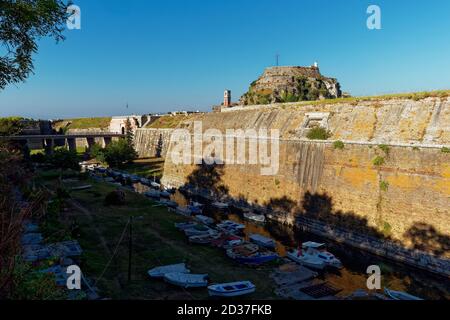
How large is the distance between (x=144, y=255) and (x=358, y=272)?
15.6m

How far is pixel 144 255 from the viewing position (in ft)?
80.8

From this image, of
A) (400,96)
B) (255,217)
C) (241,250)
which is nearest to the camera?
(241,250)

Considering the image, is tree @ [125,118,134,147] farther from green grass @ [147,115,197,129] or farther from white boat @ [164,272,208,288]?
white boat @ [164,272,208,288]

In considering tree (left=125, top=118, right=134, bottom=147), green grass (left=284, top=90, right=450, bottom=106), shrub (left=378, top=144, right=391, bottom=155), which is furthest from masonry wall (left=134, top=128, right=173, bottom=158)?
shrub (left=378, top=144, right=391, bottom=155)

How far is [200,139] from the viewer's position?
182ft

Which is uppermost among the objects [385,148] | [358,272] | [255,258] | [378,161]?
[385,148]

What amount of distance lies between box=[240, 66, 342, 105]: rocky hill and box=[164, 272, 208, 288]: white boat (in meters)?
53.6

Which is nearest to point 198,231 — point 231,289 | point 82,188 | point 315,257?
point 315,257

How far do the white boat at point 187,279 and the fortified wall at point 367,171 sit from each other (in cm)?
1580

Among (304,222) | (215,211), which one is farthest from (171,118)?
(304,222)

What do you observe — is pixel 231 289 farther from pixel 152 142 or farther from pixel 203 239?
pixel 152 142

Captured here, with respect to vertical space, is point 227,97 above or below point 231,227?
above

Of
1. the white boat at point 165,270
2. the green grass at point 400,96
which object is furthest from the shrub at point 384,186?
the white boat at point 165,270

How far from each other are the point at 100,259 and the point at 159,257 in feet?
13.3
